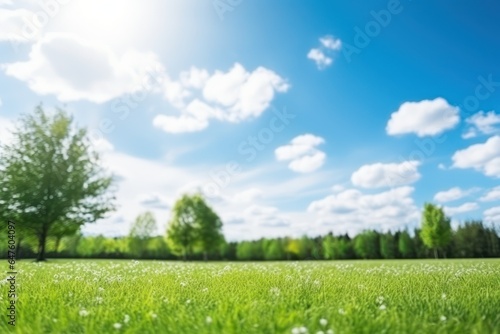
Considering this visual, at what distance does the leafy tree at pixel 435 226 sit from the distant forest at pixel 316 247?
710 inches

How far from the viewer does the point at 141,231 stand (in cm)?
8850

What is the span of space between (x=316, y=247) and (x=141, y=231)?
50649 mm

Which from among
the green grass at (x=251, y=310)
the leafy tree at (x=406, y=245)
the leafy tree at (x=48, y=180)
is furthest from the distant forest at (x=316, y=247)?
the green grass at (x=251, y=310)

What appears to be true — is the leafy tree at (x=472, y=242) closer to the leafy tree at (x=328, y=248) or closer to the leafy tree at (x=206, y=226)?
the leafy tree at (x=328, y=248)

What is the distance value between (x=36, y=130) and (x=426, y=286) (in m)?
29.6

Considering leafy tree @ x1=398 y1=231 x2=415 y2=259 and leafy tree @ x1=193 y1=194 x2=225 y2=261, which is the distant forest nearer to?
leafy tree @ x1=398 y1=231 x2=415 y2=259

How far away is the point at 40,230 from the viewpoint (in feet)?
92.8

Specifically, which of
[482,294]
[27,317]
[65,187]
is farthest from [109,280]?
[65,187]

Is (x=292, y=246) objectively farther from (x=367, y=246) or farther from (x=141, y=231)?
(x=141, y=231)

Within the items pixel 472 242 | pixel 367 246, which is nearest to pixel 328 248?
pixel 367 246

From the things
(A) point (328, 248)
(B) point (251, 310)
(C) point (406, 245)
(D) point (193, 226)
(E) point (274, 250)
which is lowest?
(B) point (251, 310)

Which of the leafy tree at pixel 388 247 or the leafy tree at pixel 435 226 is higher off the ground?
the leafy tree at pixel 435 226

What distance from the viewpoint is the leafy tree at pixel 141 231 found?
87562 mm

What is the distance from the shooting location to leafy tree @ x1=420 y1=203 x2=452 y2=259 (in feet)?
230
